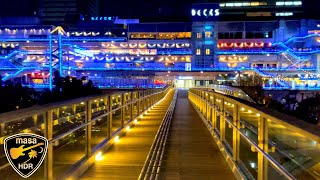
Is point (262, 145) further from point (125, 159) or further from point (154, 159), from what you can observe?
point (125, 159)

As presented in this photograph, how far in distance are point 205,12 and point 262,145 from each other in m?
124

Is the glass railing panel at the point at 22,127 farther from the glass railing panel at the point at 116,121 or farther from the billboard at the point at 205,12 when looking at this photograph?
the billboard at the point at 205,12

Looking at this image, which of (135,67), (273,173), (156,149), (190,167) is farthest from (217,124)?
(135,67)

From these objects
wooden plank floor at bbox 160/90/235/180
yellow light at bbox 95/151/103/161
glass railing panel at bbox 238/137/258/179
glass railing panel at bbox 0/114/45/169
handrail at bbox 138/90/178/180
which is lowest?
wooden plank floor at bbox 160/90/235/180

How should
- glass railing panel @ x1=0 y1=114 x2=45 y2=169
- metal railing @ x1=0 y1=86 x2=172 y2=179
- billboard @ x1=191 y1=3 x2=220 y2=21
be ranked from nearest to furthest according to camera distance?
1. glass railing panel @ x1=0 y1=114 x2=45 y2=169
2. metal railing @ x1=0 y1=86 x2=172 y2=179
3. billboard @ x1=191 y1=3 x2=220 y2=21

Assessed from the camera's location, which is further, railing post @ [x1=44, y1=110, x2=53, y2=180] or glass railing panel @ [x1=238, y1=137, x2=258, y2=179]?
glass railing panel @ [x1=238, y1=137, x2=258, y2=179]

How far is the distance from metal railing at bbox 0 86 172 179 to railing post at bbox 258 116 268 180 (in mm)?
2373

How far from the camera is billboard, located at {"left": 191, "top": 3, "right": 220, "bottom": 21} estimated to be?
410ft

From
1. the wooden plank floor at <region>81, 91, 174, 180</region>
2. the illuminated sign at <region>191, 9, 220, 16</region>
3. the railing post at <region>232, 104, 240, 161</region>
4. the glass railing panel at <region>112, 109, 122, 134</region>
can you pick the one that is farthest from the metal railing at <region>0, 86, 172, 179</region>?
the illuminated sign at <region>191, 9, 220, 16</region>

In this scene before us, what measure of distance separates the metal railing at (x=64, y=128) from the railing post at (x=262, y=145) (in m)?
2.37

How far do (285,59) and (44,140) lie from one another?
117m

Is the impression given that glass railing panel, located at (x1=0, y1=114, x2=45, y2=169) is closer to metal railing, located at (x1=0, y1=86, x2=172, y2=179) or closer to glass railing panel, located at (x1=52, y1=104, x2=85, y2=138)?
metal railing, located at (x1=0, y1=86, x2=172, y2=179)

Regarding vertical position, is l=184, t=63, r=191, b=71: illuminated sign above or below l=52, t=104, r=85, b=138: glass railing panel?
above

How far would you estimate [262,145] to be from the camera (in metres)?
5.23
